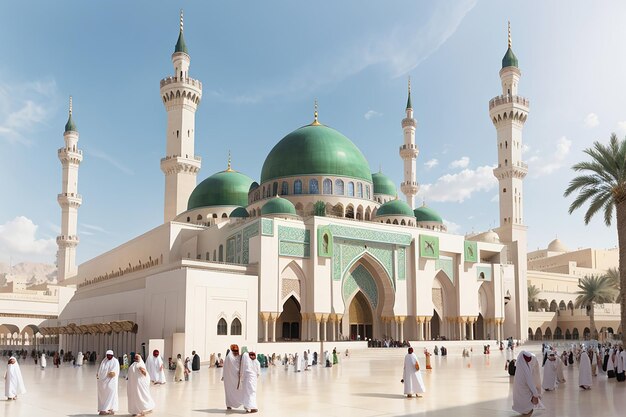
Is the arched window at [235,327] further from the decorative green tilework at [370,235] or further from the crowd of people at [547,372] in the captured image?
the crowd of people at [547,372]

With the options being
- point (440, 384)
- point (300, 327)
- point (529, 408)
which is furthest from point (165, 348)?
point (529, 408)

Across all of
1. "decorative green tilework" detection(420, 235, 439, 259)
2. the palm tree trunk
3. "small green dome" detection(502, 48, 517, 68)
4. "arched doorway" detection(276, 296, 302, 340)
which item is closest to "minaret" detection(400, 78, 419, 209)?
"small green dome" detection(502, 48, 517, 68)

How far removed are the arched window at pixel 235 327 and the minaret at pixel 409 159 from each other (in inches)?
837

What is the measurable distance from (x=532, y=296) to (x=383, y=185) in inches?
579

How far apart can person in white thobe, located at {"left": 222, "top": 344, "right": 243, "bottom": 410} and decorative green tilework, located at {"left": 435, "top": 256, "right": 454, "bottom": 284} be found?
24.8 meters

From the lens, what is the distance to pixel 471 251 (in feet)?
114

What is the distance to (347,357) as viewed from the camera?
25188 millimetres

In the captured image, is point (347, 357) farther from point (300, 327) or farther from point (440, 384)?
point (440, 384)

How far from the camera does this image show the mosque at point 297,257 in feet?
81.6

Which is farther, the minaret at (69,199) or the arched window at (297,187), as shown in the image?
the minaret at (69,199)

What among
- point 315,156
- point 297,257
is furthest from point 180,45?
point 297,257

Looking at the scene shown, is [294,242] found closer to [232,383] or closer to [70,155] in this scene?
[232,383]

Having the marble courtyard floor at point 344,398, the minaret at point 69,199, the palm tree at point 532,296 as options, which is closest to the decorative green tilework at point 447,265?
the palm tree at point 532,296

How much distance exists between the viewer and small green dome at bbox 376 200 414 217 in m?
34.2
